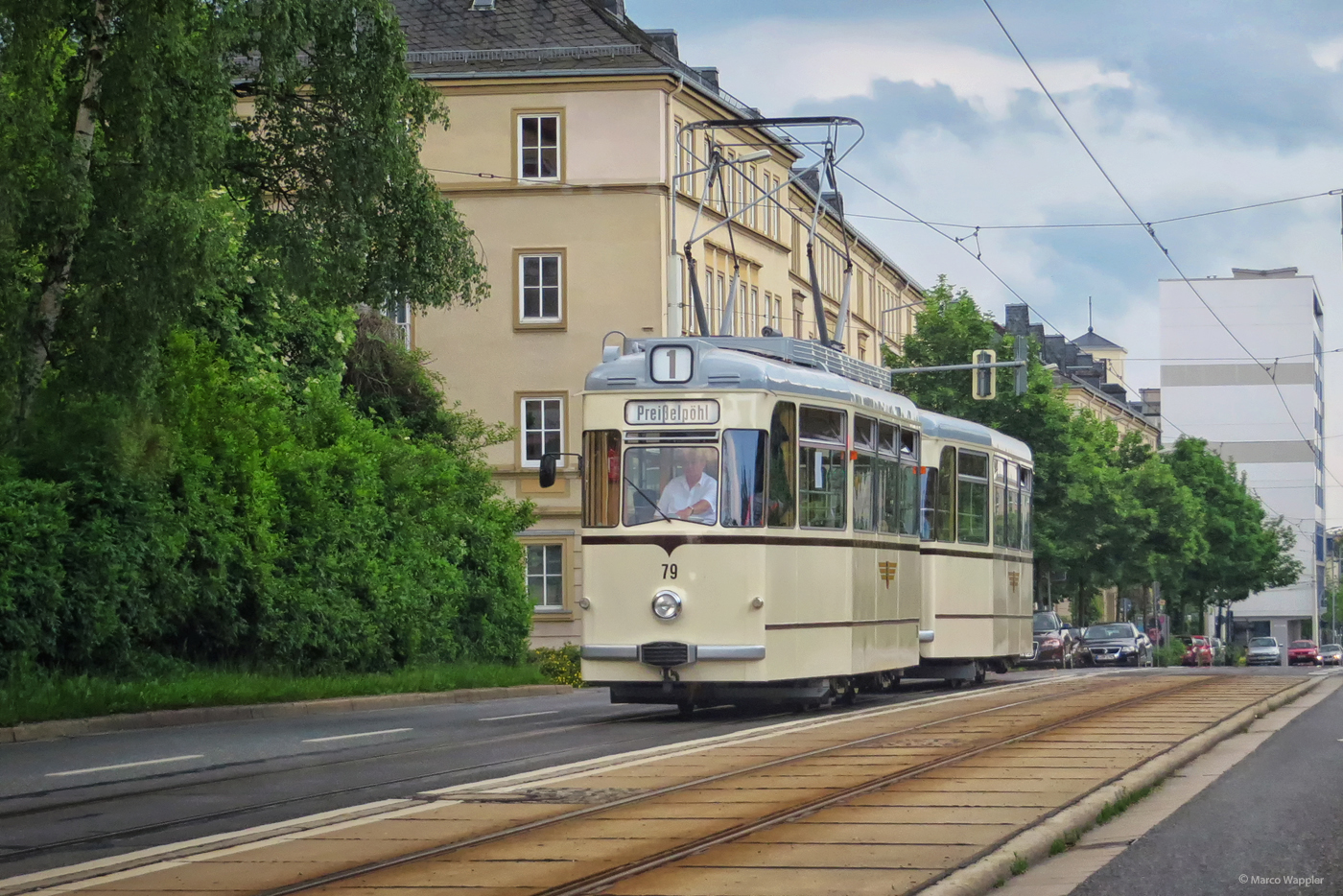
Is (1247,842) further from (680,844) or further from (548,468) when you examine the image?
(548,468)

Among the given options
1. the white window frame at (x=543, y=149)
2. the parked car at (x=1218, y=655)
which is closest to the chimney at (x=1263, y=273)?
the parked car at (x=1218, y=655)

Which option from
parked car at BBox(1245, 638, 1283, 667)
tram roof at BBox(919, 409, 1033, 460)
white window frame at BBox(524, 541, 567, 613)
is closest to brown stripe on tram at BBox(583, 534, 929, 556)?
tram roof at BBox(919, 409, 1033, 460)

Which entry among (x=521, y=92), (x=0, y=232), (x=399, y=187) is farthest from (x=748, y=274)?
(x=0, y=232)

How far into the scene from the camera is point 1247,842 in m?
9.42

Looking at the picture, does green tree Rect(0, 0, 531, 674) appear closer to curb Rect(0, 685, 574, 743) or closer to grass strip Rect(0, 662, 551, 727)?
grass strip Rect(0, 662, 551, 727)

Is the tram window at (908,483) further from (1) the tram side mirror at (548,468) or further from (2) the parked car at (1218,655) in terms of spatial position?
(2) the parked car at (1218,655)

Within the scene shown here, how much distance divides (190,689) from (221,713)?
525mm

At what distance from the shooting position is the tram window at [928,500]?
22750 mm

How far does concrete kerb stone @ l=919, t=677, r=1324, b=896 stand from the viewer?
7.69 m

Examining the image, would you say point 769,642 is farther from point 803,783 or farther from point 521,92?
point 521,92

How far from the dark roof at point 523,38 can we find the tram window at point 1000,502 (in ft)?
69.7

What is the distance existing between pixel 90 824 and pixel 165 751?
510cm

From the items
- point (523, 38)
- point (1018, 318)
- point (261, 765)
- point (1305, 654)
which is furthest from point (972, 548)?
point (1018, 318)

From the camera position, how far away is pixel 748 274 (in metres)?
52.1
